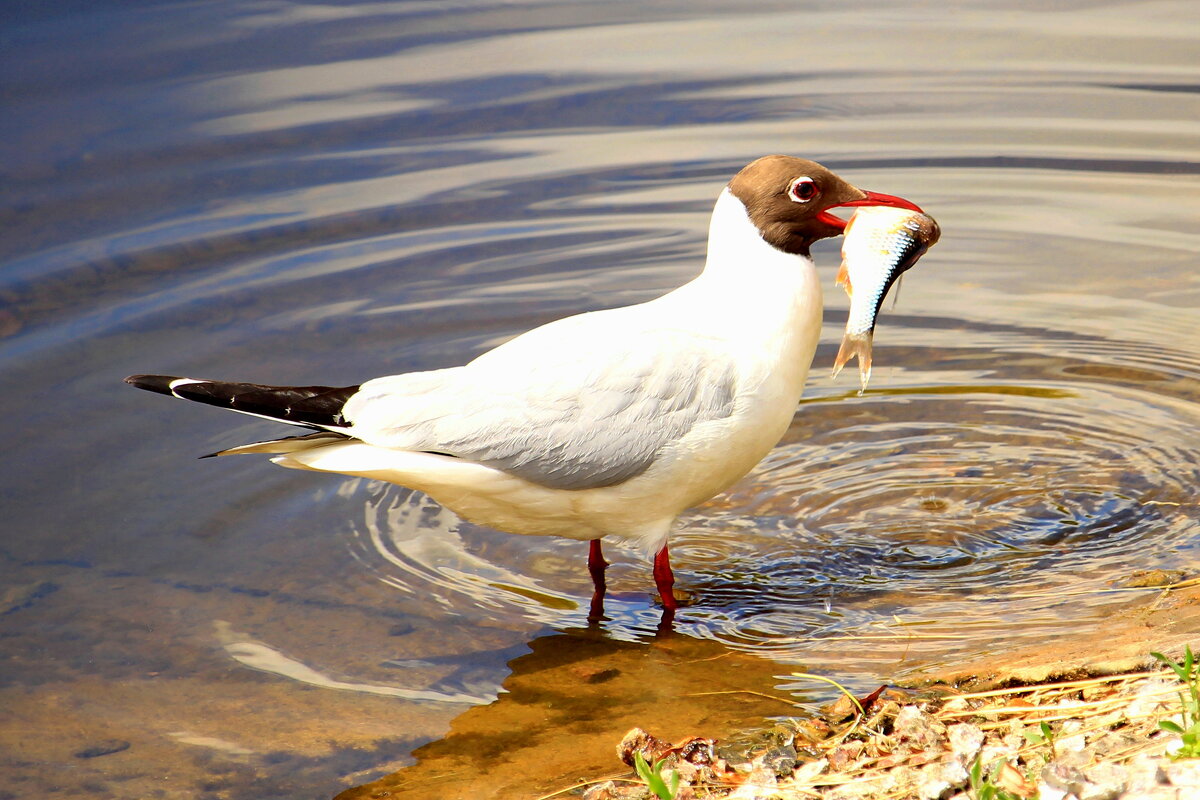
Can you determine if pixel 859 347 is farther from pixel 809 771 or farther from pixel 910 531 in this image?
pixel 809 771

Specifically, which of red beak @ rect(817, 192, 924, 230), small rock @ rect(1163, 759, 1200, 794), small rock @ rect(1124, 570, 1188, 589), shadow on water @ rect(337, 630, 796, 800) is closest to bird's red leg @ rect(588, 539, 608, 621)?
shadow on water @ rect(337, 630, 796, 800)

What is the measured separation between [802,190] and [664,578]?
147 centimetres

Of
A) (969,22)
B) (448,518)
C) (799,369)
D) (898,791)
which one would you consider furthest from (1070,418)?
(969,22)

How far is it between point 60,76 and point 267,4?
1.92 m

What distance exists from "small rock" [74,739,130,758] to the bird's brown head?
2.77 meters

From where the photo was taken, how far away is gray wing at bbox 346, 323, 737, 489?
4652mm

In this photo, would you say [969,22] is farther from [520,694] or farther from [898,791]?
[898,791]

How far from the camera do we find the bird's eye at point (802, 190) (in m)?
4.89

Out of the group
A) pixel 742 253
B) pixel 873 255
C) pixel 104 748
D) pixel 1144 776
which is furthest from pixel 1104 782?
pixel 104 748

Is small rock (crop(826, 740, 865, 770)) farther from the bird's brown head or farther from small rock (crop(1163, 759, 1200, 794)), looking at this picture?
the bird's brown head

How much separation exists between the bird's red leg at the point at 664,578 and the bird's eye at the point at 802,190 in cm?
134

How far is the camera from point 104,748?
4.48m

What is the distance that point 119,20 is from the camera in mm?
11086

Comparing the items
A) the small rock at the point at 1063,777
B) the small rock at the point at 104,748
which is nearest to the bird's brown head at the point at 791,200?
the small rock at the point at 1063,777
